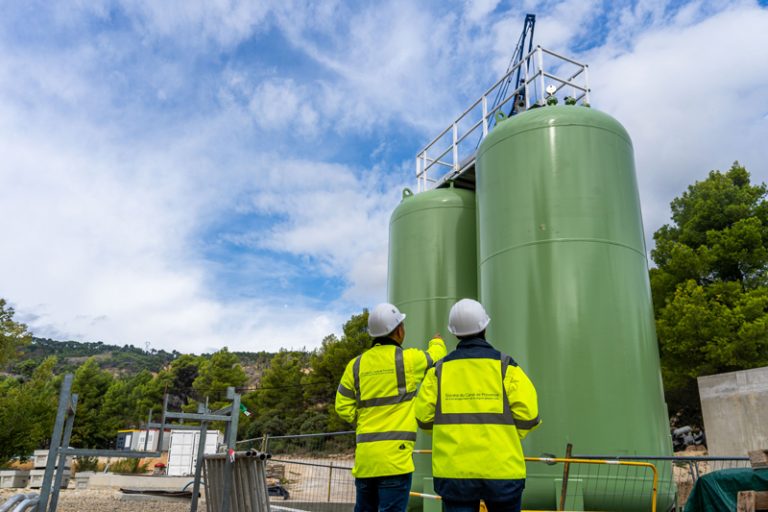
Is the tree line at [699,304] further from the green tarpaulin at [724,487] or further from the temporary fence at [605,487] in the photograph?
the green tarpaulin at [724,487]

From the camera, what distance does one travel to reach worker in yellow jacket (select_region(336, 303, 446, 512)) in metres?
A: 3.71

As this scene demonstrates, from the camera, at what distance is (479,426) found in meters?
3.18

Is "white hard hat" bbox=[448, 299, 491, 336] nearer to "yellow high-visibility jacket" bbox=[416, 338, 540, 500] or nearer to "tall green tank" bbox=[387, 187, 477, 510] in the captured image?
"yellow high-visibility jacket" bbox=[416, 338, 540, 500]

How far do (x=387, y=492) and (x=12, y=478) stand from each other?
19.1 m

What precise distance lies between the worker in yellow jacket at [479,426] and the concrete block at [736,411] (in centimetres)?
1066

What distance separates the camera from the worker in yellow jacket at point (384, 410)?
3.71 m

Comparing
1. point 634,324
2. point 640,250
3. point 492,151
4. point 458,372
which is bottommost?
point 458,372

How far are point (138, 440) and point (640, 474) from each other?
123 ft

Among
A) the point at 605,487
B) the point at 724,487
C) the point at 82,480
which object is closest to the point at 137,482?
the point at 82,480

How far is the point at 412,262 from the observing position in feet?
37.4

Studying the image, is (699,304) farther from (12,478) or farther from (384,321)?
(12,478)

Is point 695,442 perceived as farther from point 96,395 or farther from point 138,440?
point 96,395

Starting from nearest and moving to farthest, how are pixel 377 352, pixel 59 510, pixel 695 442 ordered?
pixel 377 352
pixel 59 510
pixel 695 442

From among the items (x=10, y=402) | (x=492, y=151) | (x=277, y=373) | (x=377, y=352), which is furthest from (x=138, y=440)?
(x=377, y=352)
